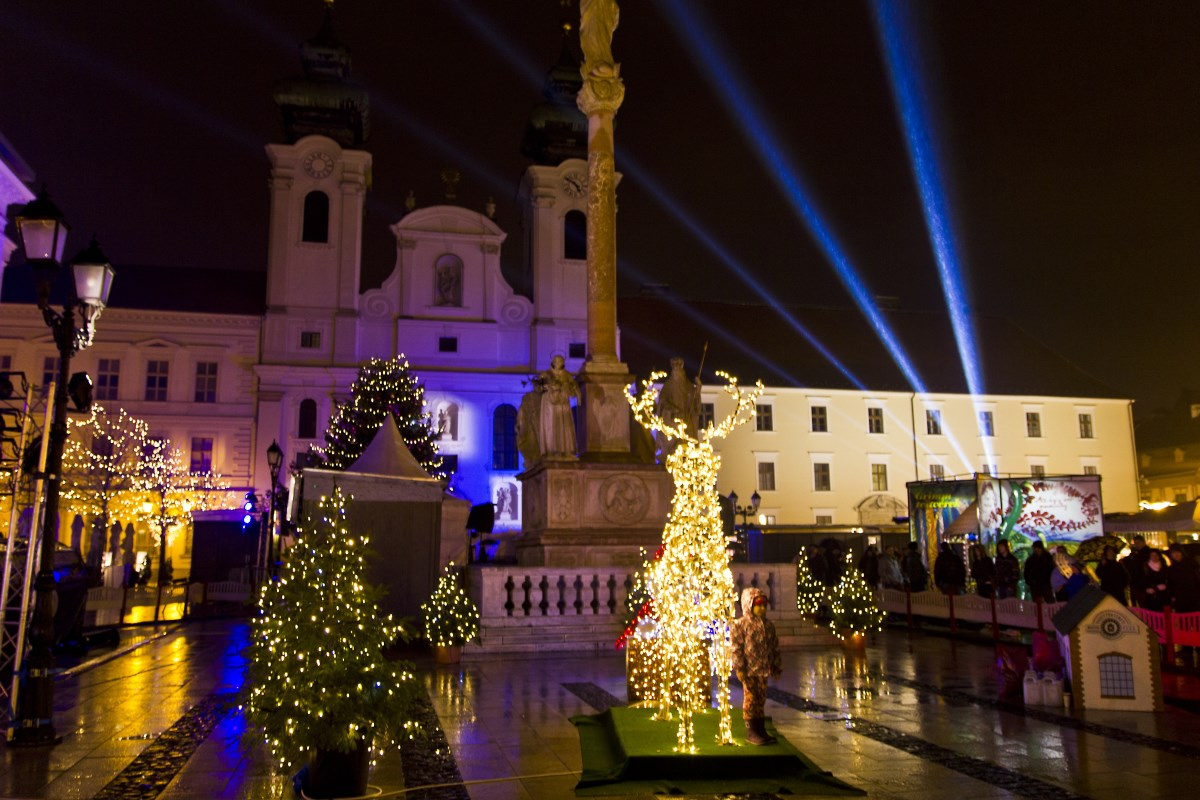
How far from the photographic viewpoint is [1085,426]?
51969 millimetres

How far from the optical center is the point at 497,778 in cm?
695

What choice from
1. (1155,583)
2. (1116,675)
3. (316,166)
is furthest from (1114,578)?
(316,166)

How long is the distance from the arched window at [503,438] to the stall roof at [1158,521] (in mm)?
24387

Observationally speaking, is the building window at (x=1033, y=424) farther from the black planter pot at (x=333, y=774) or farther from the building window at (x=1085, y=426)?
the black planter pot at (x=333, y=774)

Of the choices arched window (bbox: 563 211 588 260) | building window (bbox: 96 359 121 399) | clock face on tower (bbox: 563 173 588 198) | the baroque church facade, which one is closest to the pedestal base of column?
the baroque church facade

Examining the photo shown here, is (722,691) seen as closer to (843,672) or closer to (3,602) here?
(843,672)

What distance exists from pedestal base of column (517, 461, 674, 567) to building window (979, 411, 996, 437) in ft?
124

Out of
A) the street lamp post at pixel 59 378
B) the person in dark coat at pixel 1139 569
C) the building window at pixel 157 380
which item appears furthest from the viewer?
the building window at pixel 157 380

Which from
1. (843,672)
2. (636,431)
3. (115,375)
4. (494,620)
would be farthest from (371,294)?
(843,672)

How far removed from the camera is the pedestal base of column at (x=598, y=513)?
16.5m

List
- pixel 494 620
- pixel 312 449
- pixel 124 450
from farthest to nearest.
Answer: pixel 124 450, pixel 312 449, pixel 494 620

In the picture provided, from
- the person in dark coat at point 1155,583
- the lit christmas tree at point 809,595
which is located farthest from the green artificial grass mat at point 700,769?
the person in dark coat at point 1155,583

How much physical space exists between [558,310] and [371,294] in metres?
8.74

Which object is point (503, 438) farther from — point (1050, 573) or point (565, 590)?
point (1050, 573)
